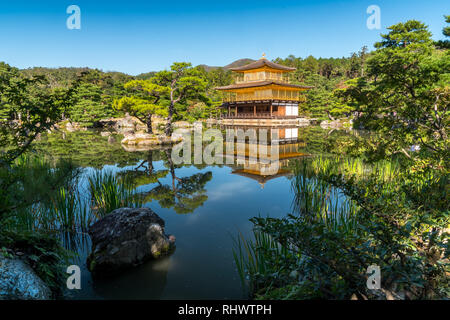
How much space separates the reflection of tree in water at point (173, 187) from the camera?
6.85 metres

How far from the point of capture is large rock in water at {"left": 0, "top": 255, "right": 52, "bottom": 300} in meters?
2.40

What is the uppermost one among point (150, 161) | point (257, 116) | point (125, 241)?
point (257, 116)

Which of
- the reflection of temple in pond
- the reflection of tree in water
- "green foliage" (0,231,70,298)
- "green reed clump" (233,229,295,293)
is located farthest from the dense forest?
the reflection of temple in pond

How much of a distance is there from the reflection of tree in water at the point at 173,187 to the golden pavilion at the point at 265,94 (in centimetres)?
1998

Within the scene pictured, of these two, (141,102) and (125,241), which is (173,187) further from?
(141,102)

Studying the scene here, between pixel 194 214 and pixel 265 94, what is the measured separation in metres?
26.3

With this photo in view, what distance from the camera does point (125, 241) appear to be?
4.01 metres

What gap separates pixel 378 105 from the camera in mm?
3842

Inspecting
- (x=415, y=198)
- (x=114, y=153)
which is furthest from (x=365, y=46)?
(x=415, y=198)

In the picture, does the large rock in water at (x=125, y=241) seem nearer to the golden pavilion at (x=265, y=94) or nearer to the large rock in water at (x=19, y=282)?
the large rock in water at (x=19, y=282)

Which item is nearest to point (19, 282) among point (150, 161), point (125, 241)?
point (125, 241)

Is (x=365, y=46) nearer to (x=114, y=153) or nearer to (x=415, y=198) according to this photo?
(x=114, y=153)

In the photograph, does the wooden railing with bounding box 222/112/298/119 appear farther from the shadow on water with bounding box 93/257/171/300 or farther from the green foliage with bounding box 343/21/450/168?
the shadow on water with bounding box 93/257/171/300

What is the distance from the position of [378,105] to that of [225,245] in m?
3.36
